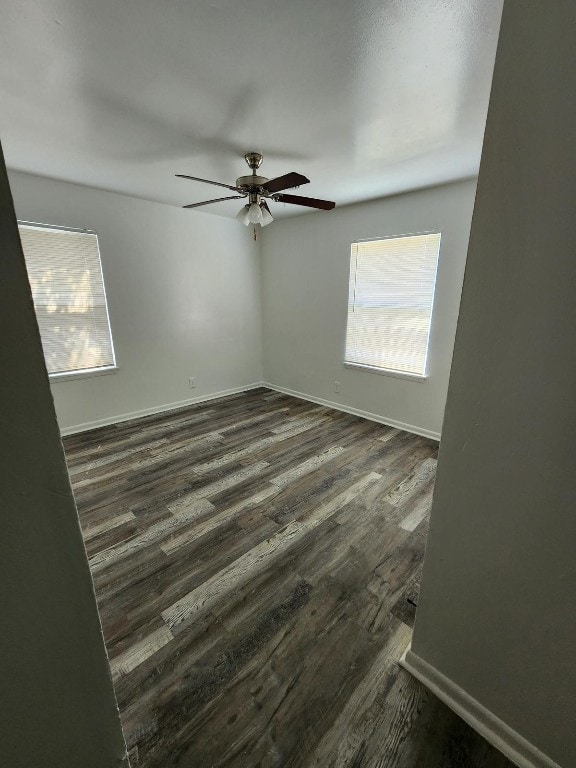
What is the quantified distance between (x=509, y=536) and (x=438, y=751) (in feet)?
2.60

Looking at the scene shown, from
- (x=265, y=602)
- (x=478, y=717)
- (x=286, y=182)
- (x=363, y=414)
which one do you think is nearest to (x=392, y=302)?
(x=363, y=414)

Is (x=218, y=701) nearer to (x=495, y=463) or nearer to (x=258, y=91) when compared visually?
(x=495, y=463)

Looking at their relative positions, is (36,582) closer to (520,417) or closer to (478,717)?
(520,417)

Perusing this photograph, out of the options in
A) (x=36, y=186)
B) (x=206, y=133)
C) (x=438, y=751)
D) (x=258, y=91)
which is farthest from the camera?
(x=36, y=186)

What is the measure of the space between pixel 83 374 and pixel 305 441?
254cm

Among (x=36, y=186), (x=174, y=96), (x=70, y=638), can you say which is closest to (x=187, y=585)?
(x=70, y=638)

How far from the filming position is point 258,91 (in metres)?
1.61

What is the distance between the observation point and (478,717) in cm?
111

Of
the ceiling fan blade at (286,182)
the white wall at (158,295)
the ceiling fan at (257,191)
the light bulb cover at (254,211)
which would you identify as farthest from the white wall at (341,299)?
the ceiling fan blade at (286,182)

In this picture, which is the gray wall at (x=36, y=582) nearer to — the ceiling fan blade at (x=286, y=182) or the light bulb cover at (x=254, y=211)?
the ceiling fan blade at (x=286, y=182)

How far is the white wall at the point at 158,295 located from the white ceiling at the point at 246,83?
2.15 feet

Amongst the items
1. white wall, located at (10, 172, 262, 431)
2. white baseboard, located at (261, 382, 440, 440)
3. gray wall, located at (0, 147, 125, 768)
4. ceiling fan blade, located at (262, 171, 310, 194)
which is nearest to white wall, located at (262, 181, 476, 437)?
white baseboard, located at (261, 382, 440, 440)

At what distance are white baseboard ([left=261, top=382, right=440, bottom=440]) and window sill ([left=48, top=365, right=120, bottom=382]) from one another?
92.9 inches

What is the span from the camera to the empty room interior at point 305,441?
671 millimetres
